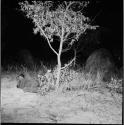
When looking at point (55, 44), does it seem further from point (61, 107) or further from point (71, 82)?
point (61, 107)

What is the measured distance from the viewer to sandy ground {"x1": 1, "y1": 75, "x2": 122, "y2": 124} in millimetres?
6785

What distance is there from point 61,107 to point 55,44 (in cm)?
1057

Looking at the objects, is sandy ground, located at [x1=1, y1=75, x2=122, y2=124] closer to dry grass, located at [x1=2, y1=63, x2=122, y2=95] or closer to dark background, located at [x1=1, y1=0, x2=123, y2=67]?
dry grass, located at [x1=2, y1=63, x2=122, y2=95]

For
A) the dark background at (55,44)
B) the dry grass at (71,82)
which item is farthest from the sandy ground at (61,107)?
the dark background at (55,44)

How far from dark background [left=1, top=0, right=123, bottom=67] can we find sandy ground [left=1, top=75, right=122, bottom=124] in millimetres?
6728

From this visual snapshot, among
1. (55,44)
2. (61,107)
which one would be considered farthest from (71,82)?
(55,44)

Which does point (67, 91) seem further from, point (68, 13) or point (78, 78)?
point (68, 13)

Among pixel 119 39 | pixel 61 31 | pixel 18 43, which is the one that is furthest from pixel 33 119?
pixel 119 39

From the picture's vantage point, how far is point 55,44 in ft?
58.8

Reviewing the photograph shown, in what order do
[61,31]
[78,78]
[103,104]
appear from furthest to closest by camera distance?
[78,78], [61,31], [103,104]

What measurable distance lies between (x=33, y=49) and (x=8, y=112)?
36.2ft

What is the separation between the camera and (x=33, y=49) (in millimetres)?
18000

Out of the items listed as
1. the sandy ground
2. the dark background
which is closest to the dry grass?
the sandy ground

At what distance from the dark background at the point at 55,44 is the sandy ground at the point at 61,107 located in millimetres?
6728
